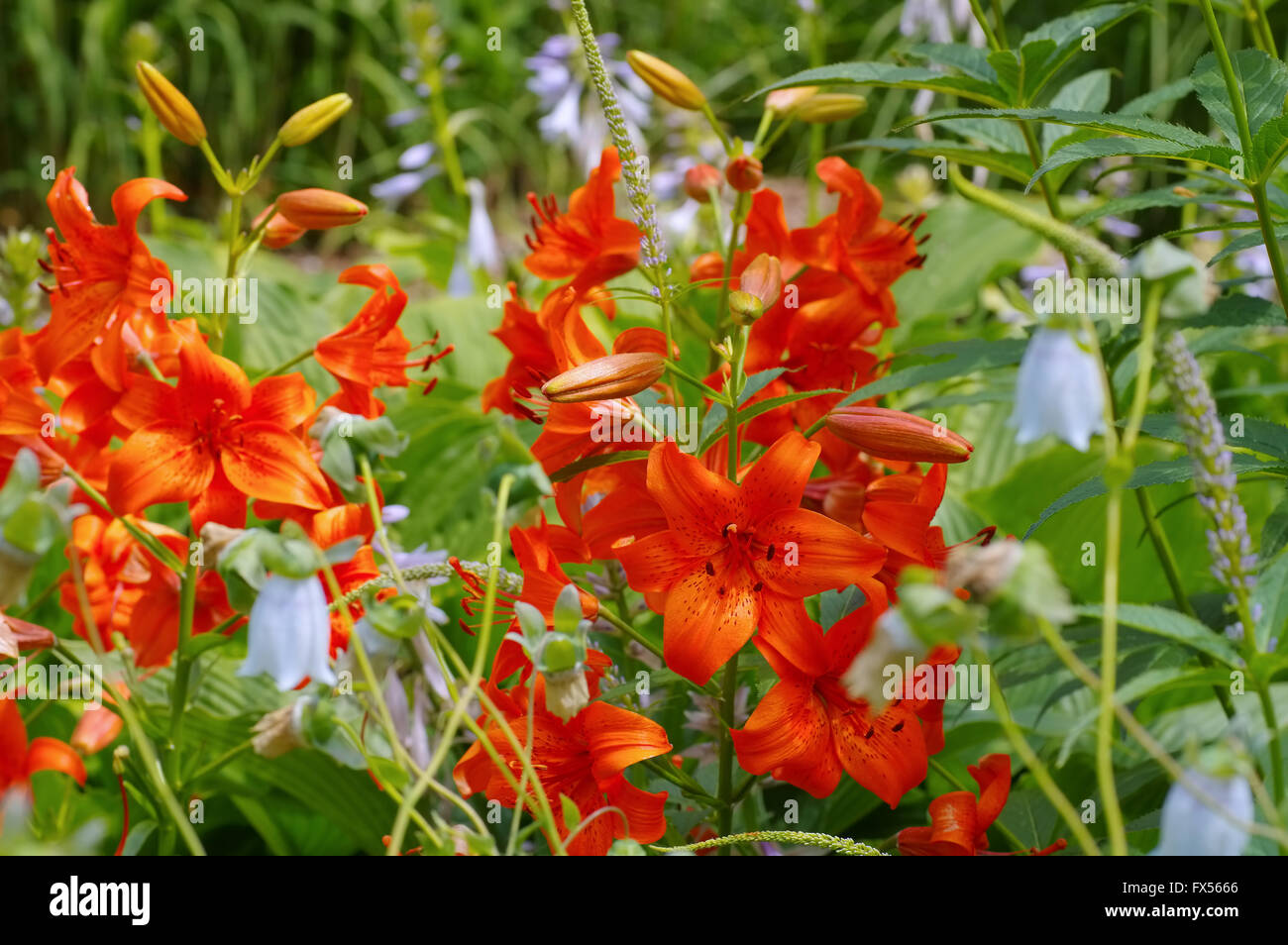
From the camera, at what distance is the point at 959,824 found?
77 cm

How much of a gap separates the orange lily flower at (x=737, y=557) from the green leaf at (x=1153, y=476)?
5.3 inches

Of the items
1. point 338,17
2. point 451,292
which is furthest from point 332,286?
point 338,17

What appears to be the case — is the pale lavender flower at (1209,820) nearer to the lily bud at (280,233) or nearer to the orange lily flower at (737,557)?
the orange lily flower at (737,557)

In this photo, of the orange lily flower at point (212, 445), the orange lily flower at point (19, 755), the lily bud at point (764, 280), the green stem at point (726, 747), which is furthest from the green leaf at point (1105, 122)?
the orange lily flower at point (19, 755)

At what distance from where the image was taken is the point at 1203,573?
123cm

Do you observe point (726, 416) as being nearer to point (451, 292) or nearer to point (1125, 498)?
point (1125, 498)

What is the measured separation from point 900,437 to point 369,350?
16.5 inches

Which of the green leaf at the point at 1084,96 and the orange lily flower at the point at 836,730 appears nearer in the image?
the orange lily flower at the point at 836,730

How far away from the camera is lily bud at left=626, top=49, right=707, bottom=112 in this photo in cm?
96

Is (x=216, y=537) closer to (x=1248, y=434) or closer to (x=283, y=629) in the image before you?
(x=283, y=629)

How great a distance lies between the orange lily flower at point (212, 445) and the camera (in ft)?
2.67

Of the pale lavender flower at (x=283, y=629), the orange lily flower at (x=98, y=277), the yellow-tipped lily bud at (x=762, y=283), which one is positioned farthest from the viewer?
the orange lily flower at (x=98, y=277)

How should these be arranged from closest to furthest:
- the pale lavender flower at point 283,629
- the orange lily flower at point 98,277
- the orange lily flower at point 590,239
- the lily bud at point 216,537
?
1. the pale lavender flower at point 283,629
2. the lily bud at point 216,537
3. the orange lily flower at point 98,277
4. the orange lily flower at point 590,239
